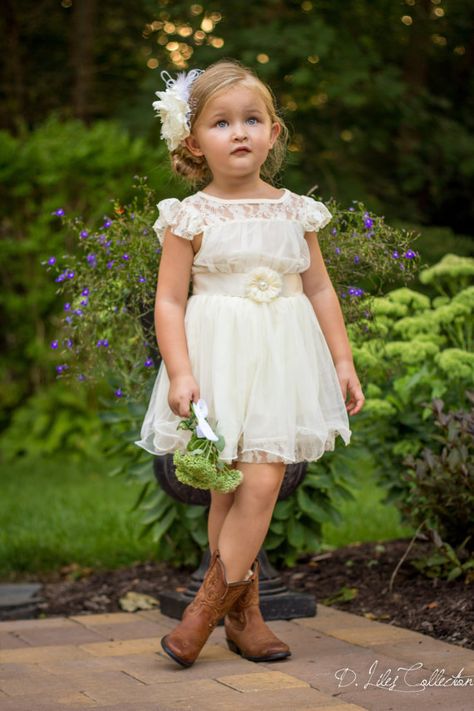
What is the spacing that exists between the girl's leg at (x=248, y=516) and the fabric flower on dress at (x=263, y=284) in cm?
46

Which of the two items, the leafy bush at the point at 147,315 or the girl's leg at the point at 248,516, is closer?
the girl's leg at the point at 248,516

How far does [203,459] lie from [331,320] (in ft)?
2.14

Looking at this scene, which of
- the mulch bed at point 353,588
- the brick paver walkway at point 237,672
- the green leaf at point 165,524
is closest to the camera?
the brick paver walkway at point 237,672

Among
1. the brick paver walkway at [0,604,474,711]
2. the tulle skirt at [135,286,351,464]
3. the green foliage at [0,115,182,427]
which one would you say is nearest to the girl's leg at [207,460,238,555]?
the tulle skirt at [135,286,351,464]

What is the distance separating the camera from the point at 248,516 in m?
2.88

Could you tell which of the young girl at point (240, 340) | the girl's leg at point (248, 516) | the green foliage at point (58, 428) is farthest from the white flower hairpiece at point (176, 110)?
the green foliage at point (58, 428)

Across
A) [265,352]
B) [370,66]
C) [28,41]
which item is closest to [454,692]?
[265,352]

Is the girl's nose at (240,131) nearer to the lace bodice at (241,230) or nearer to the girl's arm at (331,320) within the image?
the lace bodice at (241,230)

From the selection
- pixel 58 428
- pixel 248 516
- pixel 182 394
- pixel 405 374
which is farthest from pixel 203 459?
pixel 58 428

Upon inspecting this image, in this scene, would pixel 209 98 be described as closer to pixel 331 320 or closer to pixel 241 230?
pixel 241 230

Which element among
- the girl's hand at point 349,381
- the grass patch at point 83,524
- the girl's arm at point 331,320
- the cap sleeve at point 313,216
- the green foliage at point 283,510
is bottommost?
the grass patch at point 83,524

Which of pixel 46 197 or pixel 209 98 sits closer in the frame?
pixel 209 98

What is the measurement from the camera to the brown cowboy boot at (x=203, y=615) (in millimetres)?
2842

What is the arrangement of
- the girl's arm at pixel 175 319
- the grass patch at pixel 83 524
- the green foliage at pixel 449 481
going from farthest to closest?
the grass patch at pixel 83 524 < the green foliage at pixel 449 481 < the girl's arm at pixel 175 319
